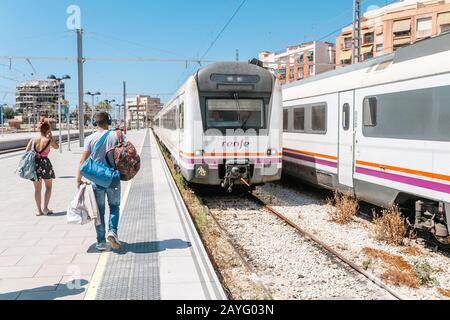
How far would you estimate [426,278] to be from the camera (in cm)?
546

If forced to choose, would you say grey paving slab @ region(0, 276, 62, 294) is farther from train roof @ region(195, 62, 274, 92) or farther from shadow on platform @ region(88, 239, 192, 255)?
train roof @ region(195, 62, 274, 92)

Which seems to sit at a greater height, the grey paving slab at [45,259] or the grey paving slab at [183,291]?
the grey paving slab at [45,259]

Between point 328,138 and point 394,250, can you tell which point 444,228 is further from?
point 328,138

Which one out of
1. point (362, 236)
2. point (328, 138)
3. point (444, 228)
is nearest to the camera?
point (444, 228)

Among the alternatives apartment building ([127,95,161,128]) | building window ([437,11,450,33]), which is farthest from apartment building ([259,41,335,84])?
apartment building ([127,95,161,128])

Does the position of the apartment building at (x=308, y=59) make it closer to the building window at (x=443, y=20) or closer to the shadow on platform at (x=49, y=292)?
the building window at (x=443, y=20)

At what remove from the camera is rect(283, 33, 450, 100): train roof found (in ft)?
21.6

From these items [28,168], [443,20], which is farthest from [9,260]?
[443,20]

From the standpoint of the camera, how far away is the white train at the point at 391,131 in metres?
6.46

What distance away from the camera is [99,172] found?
552 cm

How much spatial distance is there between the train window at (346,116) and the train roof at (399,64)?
1.25 feet

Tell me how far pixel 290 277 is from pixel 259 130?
528cm

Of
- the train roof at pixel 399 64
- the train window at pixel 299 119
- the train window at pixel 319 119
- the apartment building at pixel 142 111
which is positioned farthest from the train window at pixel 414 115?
the apartment building at pixel 142 111

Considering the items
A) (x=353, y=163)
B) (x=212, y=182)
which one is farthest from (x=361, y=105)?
(x=212, y=182)
